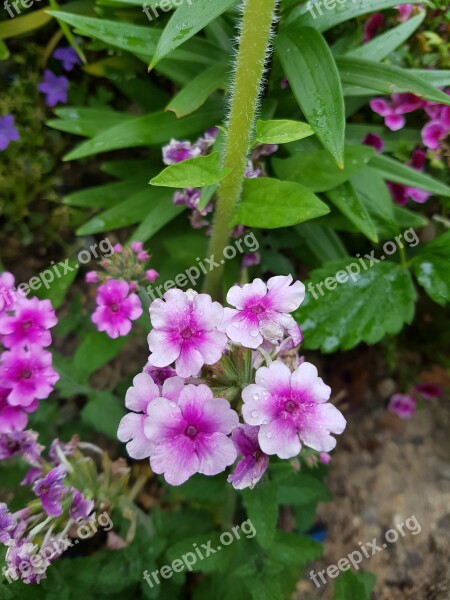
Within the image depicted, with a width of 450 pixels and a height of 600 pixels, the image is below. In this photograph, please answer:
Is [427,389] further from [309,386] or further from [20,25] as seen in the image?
[20,25]

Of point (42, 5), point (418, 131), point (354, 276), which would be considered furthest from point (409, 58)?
point (42, 5)

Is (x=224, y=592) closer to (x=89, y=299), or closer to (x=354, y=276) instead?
(x=354, y=276)

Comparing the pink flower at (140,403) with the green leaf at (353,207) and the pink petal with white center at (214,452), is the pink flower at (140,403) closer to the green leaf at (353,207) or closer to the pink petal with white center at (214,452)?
the pink petal with white center at (214,452)

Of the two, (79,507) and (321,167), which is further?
(321,167)

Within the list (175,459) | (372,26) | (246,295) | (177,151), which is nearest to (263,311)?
(246,295)

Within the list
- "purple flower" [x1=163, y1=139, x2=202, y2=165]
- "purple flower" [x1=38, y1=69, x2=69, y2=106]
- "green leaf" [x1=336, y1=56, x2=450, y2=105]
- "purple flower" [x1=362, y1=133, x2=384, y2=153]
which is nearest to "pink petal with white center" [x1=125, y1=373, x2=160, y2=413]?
"purple flower" [x1=163, y1=139, x2=202, y2=165]
